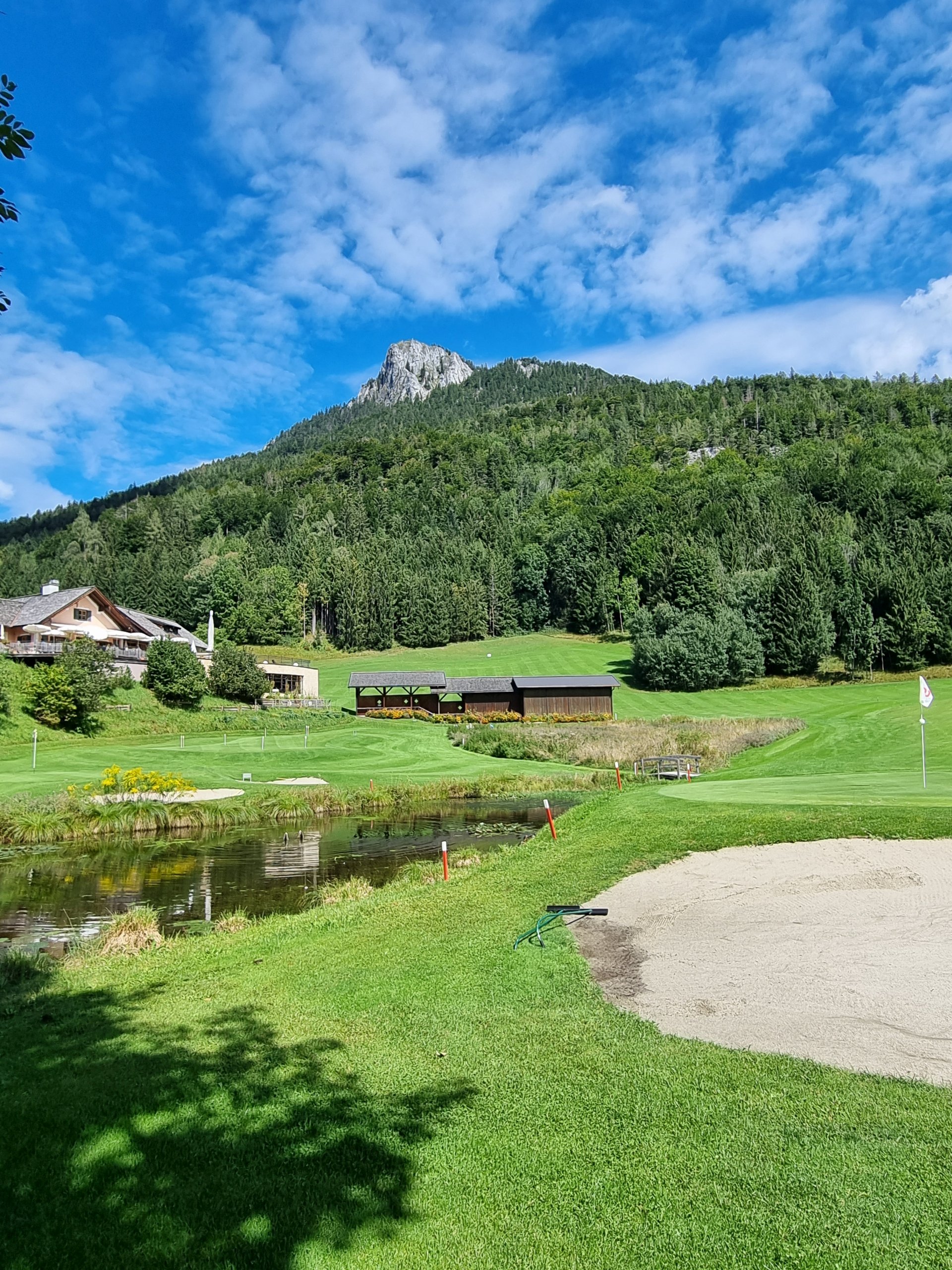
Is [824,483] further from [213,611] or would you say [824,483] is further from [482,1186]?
[482,1186]

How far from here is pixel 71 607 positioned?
2579 inches

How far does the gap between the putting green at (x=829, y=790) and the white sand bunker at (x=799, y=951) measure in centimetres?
302

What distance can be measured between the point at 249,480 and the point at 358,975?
178789mm

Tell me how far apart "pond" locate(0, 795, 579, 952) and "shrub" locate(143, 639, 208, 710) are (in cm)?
3123

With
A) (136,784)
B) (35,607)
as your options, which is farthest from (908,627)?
(35,607)

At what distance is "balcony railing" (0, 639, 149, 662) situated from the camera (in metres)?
52.8

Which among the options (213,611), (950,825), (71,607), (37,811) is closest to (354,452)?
(213,611)

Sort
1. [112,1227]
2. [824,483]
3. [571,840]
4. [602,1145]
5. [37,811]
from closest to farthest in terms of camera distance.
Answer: [112,1227]
[602,1145]
[571,840]
[37,811]
[824,483]

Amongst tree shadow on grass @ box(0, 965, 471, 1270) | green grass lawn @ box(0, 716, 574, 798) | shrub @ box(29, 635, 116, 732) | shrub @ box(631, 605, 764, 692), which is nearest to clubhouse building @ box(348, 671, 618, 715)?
shrub @ box(631, 605, 764, 692)

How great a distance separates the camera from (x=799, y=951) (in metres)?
8.34

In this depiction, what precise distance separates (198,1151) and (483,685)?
60587 mm

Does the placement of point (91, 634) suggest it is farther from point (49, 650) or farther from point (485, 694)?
point (485, 694)

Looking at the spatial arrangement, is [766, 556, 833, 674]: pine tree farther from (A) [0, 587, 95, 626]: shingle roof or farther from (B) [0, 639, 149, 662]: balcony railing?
(A) [0, 587, 95, 626]: shingle roof

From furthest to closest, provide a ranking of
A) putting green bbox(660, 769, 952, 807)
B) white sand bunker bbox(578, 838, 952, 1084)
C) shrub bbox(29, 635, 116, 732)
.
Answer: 1. shrub bbox(29, 635, 116, 732)
2. putting green bbox(660, 769, 952, 807)
3. white sand bunker bbox(578, 838, 952, 1084)
